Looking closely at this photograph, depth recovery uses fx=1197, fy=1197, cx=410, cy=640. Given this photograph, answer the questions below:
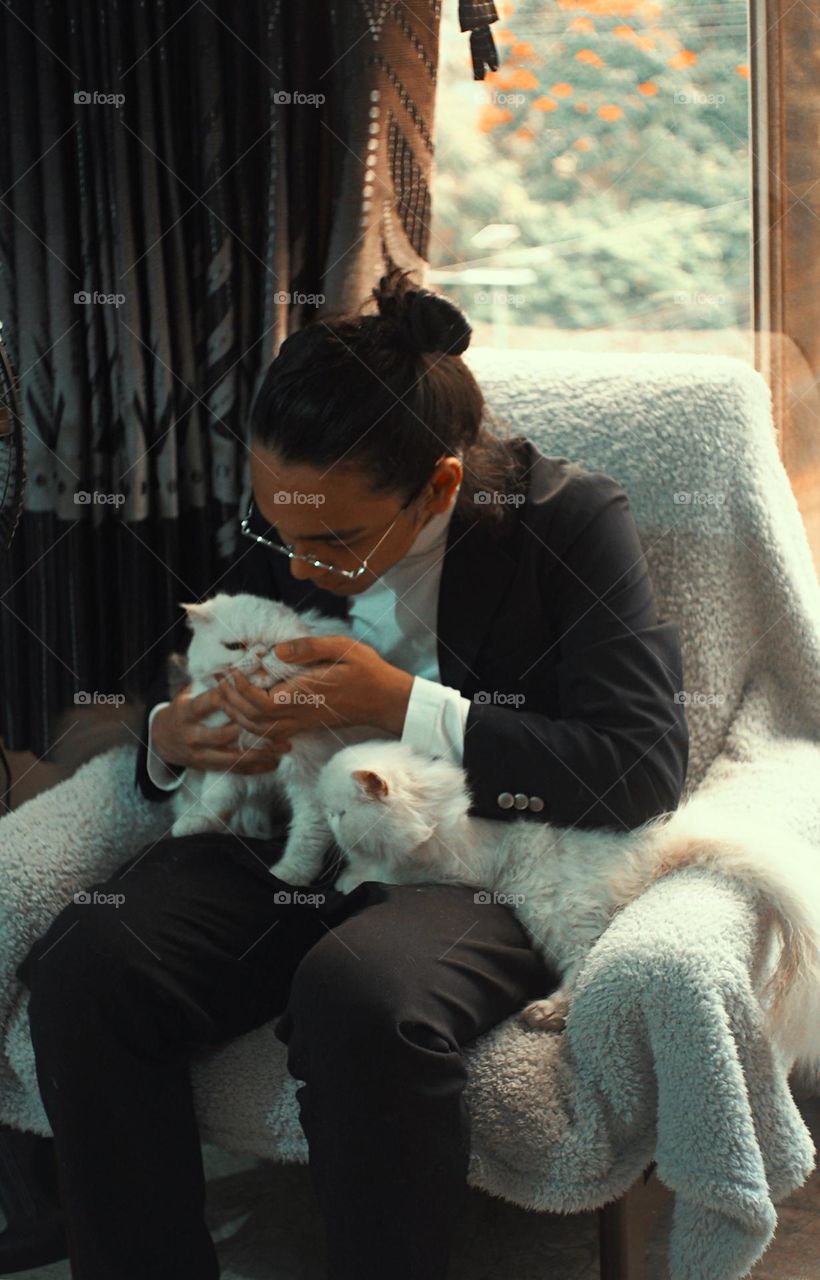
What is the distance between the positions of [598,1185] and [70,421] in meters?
1.34

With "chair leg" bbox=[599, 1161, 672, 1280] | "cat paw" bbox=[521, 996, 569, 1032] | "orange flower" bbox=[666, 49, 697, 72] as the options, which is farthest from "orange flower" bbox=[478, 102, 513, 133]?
"chair leg" bbox=[599, 1161, 672, 1280]

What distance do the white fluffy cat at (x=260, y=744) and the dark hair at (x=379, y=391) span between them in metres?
0.23

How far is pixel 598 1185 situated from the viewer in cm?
115

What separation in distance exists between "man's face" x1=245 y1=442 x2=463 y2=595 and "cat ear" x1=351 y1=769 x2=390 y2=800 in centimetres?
23

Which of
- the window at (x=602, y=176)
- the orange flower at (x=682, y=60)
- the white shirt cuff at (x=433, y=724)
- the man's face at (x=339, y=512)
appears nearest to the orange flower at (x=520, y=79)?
the window at (x=602, y=176)

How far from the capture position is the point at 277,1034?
1232 millimetres

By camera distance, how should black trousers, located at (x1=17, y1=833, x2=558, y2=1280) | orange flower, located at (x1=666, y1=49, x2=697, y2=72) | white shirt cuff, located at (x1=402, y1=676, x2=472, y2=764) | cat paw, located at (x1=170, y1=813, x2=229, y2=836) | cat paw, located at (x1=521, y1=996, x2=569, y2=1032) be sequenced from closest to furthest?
black trousers, located at (x1=17, y1=833, x2=558, y2=1280)
cat paw, located at (x1=521, y1=996, x2=569, y2=1032)
white shirt cuff, located at (x1=402, y1=676, x2=472, y2=764)
cat paw, located at (x1=170, y1=813, x2=229, y2=836)
orange flower, located at (x1=666, y1=49, x2=697, y2=72)

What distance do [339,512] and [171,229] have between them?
0.78 meters

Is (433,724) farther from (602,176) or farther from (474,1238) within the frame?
(602,176)

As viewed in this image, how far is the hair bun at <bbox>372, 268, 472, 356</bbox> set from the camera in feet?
4.29

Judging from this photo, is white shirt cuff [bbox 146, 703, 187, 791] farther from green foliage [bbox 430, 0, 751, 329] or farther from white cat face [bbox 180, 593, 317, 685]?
green foliage [bbox 430, 0, 751, 329]

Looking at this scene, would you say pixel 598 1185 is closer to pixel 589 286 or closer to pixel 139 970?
pixel 139 970

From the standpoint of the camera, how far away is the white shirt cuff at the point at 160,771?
151cm

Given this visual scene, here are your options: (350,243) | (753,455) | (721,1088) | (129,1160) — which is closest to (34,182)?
(350,243)
